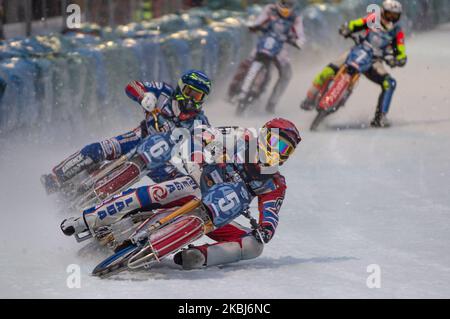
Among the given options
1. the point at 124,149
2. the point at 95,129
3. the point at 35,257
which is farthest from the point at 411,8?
the point at 35,257

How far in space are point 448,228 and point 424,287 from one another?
8.74 ft

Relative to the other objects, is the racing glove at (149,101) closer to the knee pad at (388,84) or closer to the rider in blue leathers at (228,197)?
the rider in blue leathers at (228,197)

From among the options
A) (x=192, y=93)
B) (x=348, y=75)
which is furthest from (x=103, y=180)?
(x=348, y=75)

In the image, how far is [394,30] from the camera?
54.0 ft

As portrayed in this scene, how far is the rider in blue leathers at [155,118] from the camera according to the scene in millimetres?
10375

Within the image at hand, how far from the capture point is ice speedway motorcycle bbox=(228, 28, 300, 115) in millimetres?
18047

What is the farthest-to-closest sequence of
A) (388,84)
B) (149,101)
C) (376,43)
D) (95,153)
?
(388,84)
(376,43)
(95,153)
(149,101)

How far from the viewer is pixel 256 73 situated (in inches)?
710

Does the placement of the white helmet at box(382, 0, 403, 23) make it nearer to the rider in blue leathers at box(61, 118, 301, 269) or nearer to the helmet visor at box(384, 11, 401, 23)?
the helmet visor at box(384, 11, 401, 23)

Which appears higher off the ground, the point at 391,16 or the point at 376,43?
the point at 391,16

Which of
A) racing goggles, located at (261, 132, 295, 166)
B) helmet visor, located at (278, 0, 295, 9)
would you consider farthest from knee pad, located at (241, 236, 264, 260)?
helmet visor, located at (278, 0, 295, 9)

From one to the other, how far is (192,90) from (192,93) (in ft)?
0.10

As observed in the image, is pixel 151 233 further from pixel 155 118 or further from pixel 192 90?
pixel 155 118
